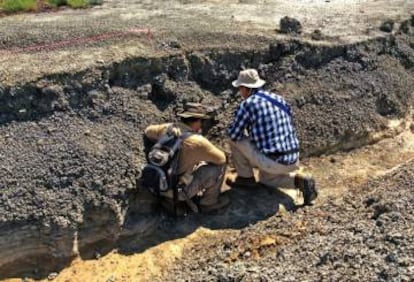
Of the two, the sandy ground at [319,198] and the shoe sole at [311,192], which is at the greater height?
the shoe sole at [311,192]

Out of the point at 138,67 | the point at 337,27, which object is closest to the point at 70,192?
the point at 138,67

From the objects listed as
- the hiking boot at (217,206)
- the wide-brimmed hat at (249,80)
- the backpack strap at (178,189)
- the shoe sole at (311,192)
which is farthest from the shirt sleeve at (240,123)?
the shoe sole at (311,192)

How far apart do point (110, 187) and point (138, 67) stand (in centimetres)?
198

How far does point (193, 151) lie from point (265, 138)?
100 centimetres

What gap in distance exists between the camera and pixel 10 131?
8.83 metres

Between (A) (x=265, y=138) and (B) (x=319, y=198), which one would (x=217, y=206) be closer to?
(A) (x=265, y=138)

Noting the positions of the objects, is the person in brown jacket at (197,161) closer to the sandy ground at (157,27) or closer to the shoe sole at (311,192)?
the shoe sole at (311,192)

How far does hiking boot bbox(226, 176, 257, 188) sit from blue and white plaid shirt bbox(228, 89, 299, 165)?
64 cm

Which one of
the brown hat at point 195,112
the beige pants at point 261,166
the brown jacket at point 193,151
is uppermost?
the brown hat at point 195,112

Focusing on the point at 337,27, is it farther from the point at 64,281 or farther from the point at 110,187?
the point at 64,281

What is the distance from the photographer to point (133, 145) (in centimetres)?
924

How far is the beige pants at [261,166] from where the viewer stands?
9141 mm

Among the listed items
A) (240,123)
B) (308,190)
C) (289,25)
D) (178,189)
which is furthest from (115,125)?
(289,25)

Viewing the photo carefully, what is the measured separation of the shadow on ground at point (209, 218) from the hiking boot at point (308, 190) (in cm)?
22
